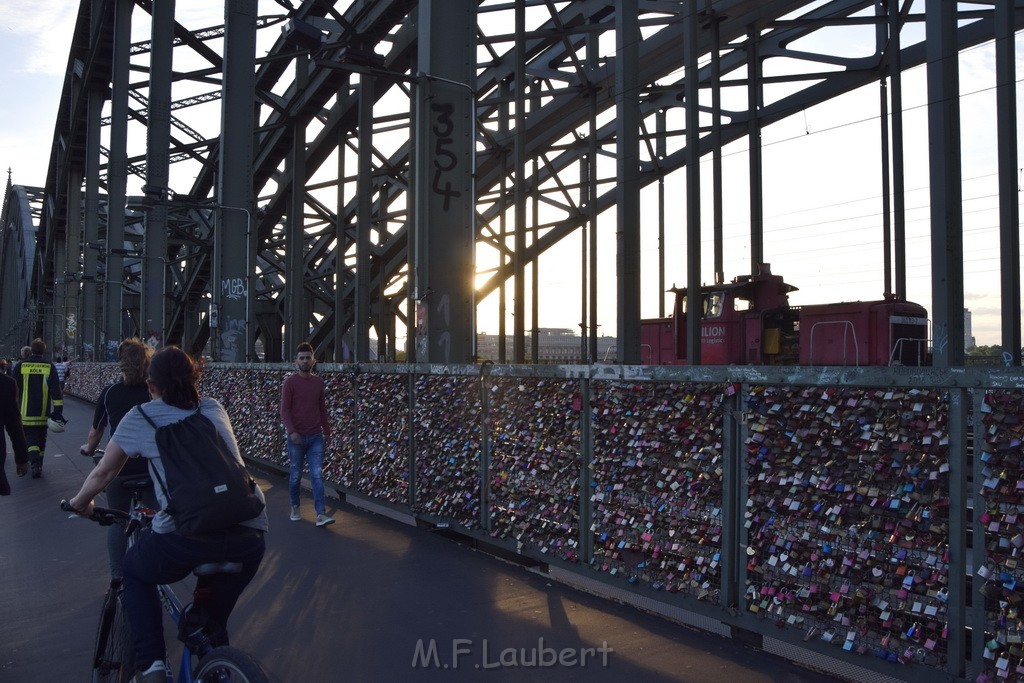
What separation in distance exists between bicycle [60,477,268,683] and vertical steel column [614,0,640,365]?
47.3 ft

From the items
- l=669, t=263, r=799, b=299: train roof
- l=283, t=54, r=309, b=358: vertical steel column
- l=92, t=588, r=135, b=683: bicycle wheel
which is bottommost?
l=92, t=588, r=135, b=683: bicycle wheel

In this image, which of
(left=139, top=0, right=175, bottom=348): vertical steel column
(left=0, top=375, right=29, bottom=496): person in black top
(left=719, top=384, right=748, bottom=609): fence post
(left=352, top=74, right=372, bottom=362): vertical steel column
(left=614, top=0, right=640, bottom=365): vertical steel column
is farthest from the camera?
(left=139, top=0, right=175, bottom=348): vertical steel column

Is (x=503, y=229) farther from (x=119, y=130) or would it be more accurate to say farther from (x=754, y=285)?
(x=119, y=130)

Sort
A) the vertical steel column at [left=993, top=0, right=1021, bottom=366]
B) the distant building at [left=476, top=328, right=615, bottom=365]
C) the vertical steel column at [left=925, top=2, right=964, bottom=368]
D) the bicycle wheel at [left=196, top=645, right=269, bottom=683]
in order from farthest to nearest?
the distant building at [left=476, top=328, right=615, bottom=365], the vertical steel column at [left=993, top=0, right=1021, bottom=366], the vertical steel column at [left=925, top=2, right=964, bottom=368], the bicycle wheel at [left=196, top=645, right=269, bottom=683]

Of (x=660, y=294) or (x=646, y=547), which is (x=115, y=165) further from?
(x=646, y=547)

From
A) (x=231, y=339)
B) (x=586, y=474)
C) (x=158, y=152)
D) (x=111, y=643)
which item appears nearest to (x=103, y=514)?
(x=111, y=643)

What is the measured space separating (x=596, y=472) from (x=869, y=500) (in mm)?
2417

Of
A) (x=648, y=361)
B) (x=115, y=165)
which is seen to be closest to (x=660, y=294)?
(x=648, y=361)

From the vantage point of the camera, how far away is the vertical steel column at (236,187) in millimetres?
20297

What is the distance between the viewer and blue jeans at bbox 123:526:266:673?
363 cm

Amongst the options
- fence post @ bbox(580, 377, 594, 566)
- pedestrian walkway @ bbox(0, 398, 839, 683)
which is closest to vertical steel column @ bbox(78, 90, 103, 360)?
pedestrian walkway @ bbox(0, 398, 839, 683)

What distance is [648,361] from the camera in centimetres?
2625

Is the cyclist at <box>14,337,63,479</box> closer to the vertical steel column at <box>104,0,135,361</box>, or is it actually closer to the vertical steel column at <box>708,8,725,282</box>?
the vertical steel column at <box>708,8,725,282</box>

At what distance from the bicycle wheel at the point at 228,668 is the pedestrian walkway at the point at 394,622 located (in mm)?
1635
